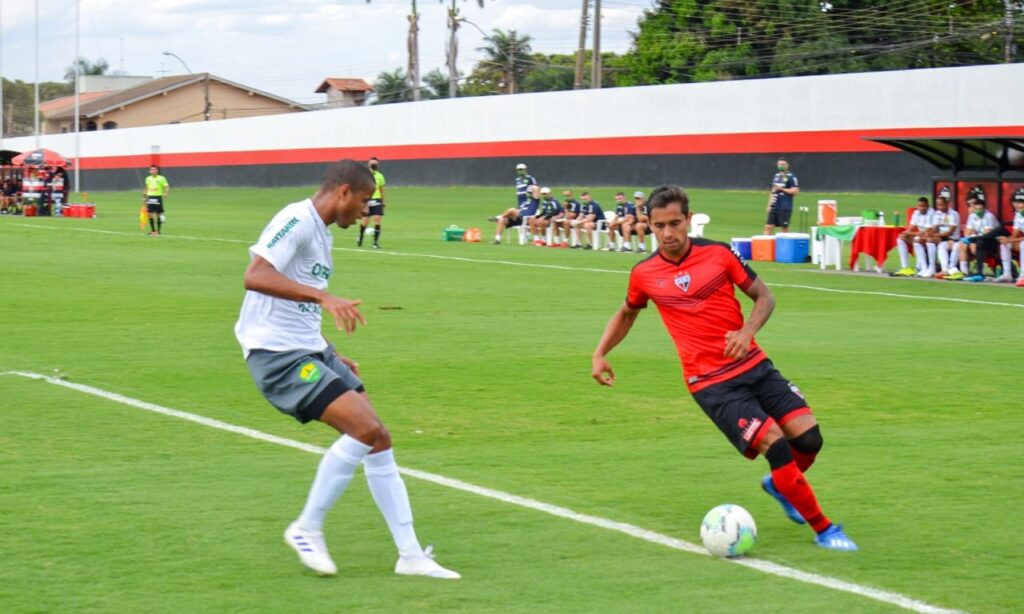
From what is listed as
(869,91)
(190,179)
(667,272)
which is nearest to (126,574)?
(667,272)

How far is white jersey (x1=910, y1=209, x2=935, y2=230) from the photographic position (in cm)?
2652

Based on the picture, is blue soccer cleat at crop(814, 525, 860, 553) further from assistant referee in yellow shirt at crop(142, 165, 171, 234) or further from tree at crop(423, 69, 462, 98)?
tree at crop(423, 69, 462, 98)

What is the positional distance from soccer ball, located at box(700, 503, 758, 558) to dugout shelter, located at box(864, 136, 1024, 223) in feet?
67.3

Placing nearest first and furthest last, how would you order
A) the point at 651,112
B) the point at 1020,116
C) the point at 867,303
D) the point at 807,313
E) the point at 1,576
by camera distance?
the point at 1,576, the point at 807,313, the point at 867,303, the point at 1020,116, the point at 651,112

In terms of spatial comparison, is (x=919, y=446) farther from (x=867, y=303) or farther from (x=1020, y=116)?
(x=1020, y=116)

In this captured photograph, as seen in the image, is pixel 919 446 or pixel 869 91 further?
pixel 869 91

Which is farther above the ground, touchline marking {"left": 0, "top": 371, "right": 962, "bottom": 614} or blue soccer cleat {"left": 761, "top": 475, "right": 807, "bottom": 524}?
blue soccer cleat {"left": 761, "top": 475, "right": 807, "bottom": 524}

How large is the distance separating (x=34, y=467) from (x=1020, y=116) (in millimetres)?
36766

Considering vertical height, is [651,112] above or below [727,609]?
above

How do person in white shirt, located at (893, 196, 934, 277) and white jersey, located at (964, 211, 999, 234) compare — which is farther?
person in white shirt, located at (893, 196, 934, 277)

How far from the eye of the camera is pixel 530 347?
1602 centimetres

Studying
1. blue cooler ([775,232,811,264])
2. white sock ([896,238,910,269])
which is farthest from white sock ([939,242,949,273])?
blue cooler ([775,232,811,264])

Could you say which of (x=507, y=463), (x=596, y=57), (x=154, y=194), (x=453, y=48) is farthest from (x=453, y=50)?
(x=507, y=463)

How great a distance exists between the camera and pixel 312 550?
6785 millimetres
